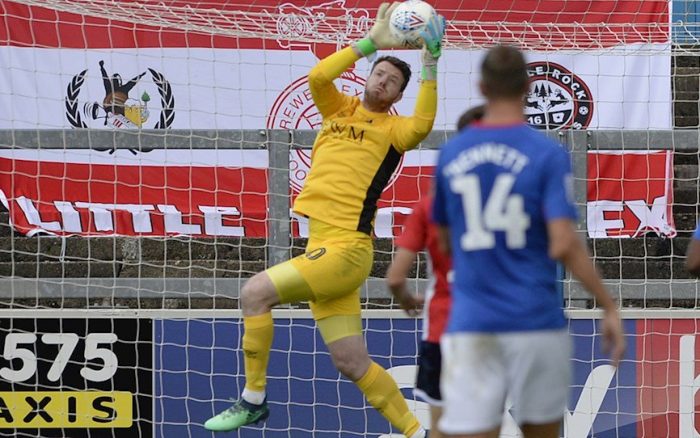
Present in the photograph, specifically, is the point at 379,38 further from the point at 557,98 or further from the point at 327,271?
the point at 557,98

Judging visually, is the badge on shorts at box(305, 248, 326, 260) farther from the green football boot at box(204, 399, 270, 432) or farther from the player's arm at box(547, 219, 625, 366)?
the player's arm at box(547, 219, 625, 366)

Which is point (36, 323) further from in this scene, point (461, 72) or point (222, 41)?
point (461, 72)

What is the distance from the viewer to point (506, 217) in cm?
379

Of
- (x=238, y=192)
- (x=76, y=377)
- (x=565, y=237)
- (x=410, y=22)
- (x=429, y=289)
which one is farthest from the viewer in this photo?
(x=238, y=192)

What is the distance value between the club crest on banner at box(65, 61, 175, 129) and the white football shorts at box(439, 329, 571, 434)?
16.7ft

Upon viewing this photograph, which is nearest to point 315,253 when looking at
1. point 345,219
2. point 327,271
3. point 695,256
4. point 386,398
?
point 327,271

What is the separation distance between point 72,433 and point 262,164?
2336mm

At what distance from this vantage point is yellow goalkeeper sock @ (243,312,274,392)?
19.1 ft

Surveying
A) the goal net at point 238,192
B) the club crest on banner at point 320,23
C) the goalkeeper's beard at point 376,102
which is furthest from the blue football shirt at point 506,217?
the club crest on banner at point 320,23

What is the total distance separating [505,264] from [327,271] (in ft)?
6.97

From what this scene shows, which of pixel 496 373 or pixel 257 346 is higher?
pixel 496 373

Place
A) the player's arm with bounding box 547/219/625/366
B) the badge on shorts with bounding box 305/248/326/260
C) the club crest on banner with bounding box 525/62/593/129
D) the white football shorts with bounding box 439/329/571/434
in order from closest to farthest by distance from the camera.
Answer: the player's arm with bounding box 547/219/625/366 → the white football shorts with bounding box 439/329/571/434 → the badge on shorts with bounding box 305/248/326/260 → the club crest on banner with bounding box 525/62/593/129

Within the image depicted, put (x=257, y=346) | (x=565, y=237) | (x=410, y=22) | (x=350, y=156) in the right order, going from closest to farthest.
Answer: (x=565, y=237)
(x=410, y=22)
(x=257, y=346)
(x=350, y=156)

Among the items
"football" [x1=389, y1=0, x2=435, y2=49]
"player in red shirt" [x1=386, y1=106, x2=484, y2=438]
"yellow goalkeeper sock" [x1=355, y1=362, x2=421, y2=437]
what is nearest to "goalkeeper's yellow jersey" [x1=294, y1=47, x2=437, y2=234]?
"football" [x1=389, y1=0, x2=435, y2=49]
